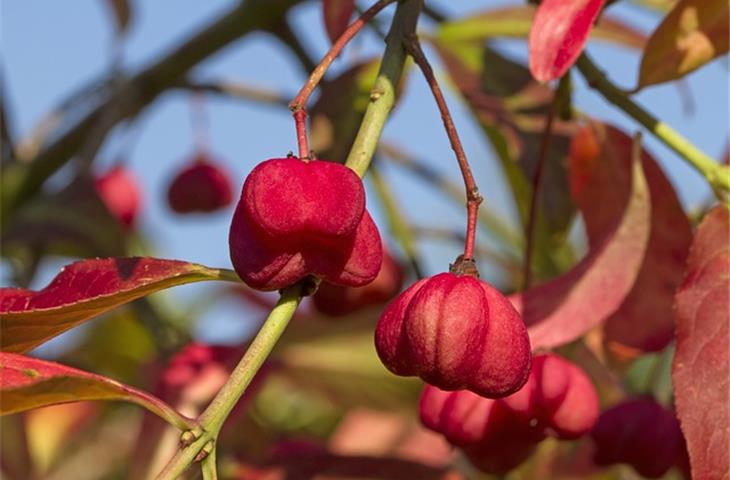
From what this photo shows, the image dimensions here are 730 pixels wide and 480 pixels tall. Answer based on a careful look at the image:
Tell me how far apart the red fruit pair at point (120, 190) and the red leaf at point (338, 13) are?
83 centimetres

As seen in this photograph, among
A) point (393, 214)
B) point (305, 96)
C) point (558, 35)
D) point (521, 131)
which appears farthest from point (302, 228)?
point (393, 214)

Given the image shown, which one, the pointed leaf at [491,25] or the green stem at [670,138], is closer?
the green stem at [670,138]

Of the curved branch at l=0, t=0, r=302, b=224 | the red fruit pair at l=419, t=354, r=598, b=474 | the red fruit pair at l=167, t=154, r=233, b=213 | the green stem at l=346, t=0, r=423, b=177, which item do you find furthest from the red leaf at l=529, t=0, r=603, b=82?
the red fruit pair at l=167, t=154, r=233, b=213

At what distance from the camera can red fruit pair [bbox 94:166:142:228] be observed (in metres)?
1.65

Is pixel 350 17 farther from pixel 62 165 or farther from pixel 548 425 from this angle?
pixel 62 165

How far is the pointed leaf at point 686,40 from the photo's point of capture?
87 cm

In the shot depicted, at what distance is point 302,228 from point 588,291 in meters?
0.29

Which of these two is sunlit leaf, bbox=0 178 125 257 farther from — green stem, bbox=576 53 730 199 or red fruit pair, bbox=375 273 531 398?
red fruit pair, bbox=375 273 531 398

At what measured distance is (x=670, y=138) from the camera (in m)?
0.84

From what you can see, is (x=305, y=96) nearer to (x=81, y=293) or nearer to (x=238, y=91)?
(x=81, y=293)

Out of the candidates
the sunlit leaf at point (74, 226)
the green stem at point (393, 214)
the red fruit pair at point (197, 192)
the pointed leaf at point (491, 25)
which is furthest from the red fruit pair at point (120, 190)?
the pointed leaf at point (491, 25)

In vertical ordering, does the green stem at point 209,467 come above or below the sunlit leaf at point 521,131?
above

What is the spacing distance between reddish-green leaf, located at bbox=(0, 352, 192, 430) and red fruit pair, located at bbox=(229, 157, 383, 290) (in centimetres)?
8

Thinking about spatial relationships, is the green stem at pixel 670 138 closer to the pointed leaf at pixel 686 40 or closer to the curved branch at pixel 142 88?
the pointed leaf at pixel 686 40
